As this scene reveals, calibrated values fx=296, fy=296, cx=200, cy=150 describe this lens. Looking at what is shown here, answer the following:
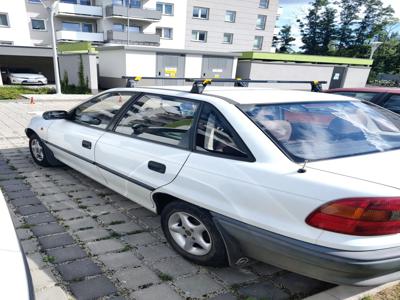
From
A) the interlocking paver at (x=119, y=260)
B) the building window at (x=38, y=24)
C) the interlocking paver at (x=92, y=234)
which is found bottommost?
the interlocking paver at (x=92, y=234)

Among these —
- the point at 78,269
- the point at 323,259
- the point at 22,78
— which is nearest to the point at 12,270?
the point at 78,269

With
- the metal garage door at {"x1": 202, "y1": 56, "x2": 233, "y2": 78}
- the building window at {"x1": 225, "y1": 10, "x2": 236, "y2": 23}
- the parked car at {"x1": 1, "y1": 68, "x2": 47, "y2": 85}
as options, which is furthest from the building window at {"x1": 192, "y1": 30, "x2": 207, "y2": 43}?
the parked car at {"x1": 1, "y1": 68, "x2": 47, "y2": 85}

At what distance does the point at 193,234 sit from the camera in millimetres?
2492

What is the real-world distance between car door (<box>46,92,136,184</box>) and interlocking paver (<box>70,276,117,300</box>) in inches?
53.0

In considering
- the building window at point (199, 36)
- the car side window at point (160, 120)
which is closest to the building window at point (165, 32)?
the building window at point (199, 36)

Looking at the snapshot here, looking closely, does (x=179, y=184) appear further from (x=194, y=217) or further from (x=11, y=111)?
(x=11, y=111)

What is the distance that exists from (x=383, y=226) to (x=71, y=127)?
11.6 feet

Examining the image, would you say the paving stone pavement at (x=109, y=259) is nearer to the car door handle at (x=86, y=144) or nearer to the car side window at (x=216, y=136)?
the car door handle at (x=86, y=144)

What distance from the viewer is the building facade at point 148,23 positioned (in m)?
26.8

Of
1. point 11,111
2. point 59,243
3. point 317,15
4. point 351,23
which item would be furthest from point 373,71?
point 59,243

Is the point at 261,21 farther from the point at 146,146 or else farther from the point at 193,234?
the point at 193,234

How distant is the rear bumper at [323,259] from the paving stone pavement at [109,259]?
498 mm

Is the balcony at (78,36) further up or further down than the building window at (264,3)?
further down

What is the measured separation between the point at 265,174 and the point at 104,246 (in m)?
1.72
